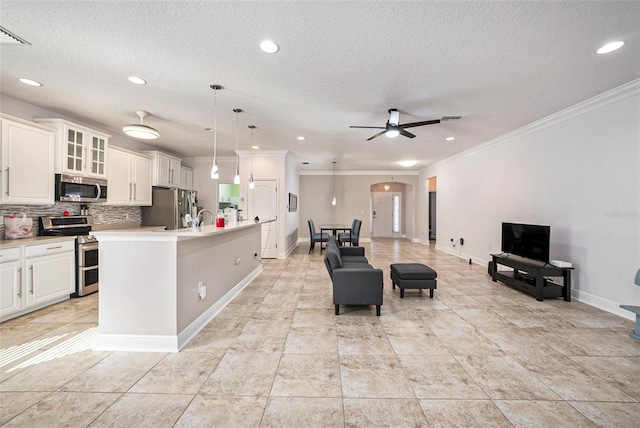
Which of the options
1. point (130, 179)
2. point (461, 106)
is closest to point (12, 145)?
point (130, 179)

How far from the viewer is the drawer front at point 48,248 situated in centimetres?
309

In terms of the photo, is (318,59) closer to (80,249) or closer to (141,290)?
(141,290)

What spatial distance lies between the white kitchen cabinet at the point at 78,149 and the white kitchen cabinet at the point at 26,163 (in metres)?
0.10

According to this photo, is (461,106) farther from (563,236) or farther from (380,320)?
(380,320)

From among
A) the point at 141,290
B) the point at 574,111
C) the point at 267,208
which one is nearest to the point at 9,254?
the point at 141,290

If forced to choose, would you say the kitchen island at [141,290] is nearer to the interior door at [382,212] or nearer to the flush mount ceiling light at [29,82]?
the flush mount ceiling light at [29,82]

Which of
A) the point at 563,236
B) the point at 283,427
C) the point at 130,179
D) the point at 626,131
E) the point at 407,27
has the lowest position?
the point at 283,427

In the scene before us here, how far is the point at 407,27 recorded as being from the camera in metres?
2.05

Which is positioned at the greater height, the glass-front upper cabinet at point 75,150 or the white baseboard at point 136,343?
the glass-front upper cabinet at point 75,150

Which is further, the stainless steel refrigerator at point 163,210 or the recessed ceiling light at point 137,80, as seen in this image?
the stainless steel refrigerator at point 163,210

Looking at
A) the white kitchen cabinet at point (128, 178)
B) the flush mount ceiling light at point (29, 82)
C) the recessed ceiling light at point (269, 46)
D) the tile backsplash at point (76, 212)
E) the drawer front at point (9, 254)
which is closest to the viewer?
the recessed ceiling light at point (269, 46)

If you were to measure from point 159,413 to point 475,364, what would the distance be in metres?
2.35

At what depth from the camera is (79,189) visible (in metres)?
3.91

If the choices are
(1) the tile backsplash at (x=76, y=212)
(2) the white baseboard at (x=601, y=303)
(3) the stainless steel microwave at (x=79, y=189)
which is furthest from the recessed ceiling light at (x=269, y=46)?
(2) the white baseboard at (x=601, y=303)
